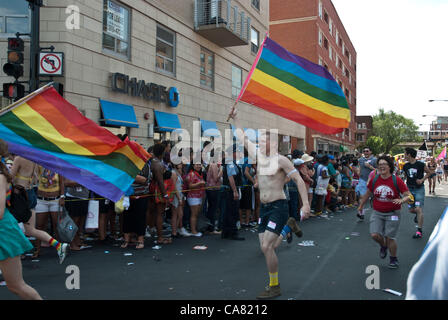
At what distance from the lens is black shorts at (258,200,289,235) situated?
16.0 feet

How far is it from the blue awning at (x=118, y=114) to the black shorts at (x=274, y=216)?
8.82 metres

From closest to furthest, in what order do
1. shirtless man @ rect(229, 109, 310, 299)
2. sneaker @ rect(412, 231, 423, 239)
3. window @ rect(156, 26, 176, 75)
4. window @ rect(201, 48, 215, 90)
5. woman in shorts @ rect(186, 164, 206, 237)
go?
shirtless man @ rect(229, 109, 310, 299), sneaker @ rect(412, 231, 423, 239), woman in shorts @ rect(186, 164, 206, 237), window @ rect(156, 26, 176, 75), window @ rect(201, 48, 215, 90)

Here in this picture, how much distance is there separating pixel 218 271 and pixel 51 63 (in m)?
8.52

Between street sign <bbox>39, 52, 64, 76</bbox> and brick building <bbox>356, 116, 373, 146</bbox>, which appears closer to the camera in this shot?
street sign <bbox>39, 52, 64, 76</bbox>

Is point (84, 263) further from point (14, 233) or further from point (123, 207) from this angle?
point (14, 233)

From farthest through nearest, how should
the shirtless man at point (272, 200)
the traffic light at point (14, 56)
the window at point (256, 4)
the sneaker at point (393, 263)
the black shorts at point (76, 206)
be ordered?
the window at point (256, 4) < the traffic light at point (14, 56) < the black shorts at point (76, 206) < the sneaker at point (393, 263) < the shirtless man at point (272, 200)

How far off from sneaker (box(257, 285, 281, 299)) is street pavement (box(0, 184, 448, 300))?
107 millimetres

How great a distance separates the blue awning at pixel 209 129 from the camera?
60.2ft

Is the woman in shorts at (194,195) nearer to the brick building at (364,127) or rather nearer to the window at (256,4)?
the window at (256,4)

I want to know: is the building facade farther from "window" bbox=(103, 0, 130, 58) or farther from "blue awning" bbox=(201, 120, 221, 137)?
"window" bbox=(103, 0, 130, 58)

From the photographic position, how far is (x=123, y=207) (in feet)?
23.3

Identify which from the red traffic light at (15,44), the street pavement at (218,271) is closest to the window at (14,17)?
the red traffic light at (15,44)

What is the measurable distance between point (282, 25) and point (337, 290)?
3900cm

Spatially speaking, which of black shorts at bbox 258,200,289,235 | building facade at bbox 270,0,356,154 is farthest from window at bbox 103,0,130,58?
building facade at bbox 270,0,356,154
